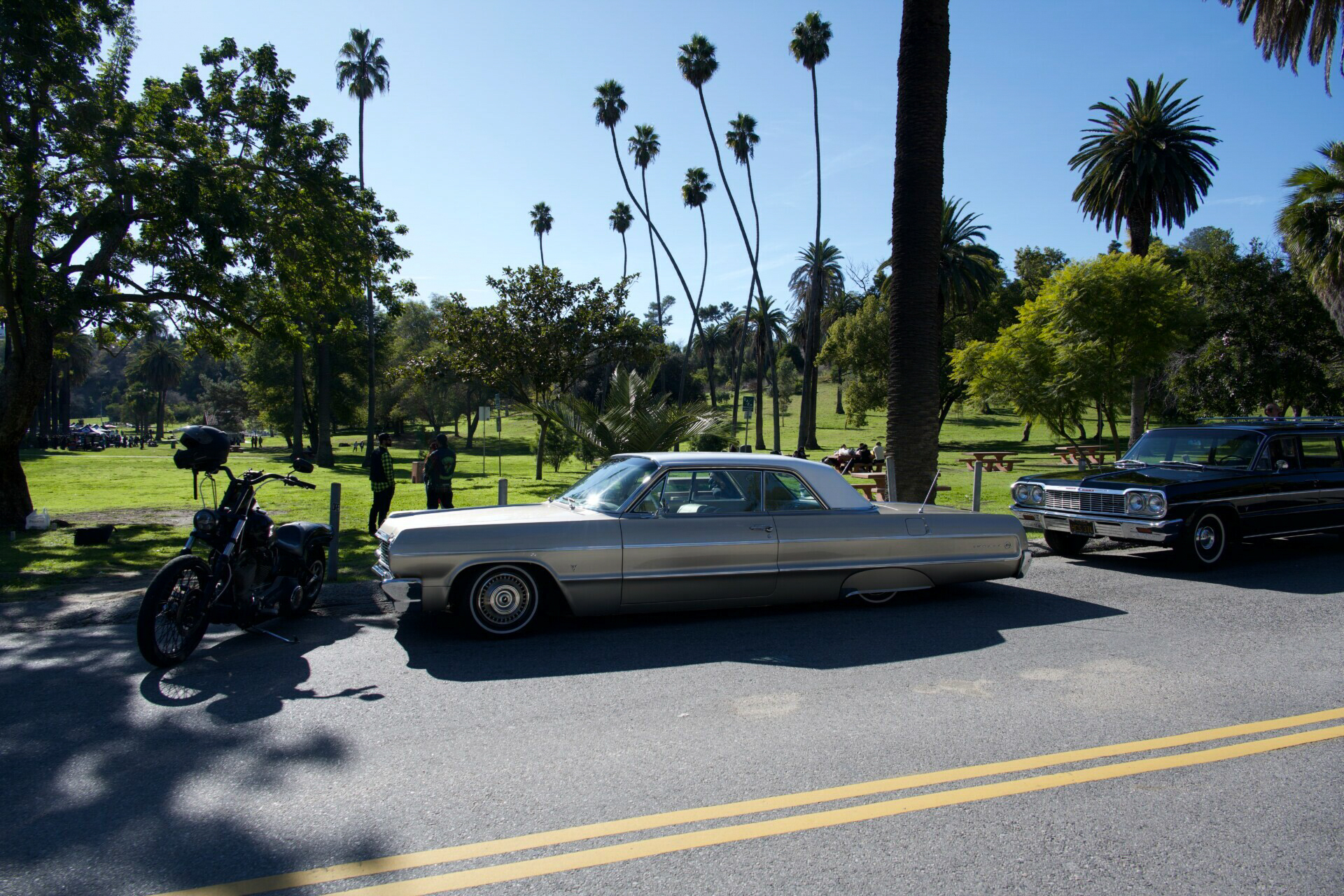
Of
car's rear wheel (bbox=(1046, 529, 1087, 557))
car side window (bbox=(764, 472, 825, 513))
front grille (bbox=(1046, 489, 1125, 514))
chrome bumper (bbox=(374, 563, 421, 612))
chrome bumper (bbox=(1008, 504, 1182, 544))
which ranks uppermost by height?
car side window (bbox=(764, 472, 825, 513))

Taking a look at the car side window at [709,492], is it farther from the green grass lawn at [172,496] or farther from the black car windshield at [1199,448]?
the black car windshield at [1199,448]

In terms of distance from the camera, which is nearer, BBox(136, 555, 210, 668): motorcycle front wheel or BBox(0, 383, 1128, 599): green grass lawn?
BBox(136, 555, 210, 668): motorcycle front wheel

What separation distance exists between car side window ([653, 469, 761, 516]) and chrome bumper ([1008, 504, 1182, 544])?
332cm

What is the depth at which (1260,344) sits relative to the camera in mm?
31609

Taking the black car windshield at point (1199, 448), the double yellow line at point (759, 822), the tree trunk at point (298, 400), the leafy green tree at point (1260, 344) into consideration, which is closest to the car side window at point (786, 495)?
the double yellow line at point (759, 822)

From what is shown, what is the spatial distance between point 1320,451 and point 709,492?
329 inches

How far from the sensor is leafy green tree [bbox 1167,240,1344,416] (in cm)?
3098

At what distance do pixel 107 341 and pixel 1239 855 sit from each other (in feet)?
62.0

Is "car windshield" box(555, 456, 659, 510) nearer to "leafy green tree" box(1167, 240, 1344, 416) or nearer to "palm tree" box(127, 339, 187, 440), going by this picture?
"leafy green tree" box(1167, 240, 1344, 416)

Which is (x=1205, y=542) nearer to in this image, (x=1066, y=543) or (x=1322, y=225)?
(x=1066, y=543)

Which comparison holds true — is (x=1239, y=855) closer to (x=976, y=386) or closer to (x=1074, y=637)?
(x=1074, y=637)

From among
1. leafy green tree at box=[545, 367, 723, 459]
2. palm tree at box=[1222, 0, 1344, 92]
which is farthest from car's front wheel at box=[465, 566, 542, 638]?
palm tree at box=[1222, 0, 1344, 92]

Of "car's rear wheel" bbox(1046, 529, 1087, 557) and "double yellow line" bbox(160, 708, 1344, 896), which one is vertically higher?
"car's rear wheel" bbox(1046, 529, 1087, 557)

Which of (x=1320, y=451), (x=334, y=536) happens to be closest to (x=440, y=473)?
(x=334, y=536)
